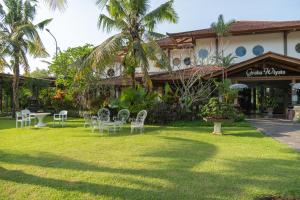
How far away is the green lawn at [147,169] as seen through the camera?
5.65 m

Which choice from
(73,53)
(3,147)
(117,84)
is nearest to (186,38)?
(117,84)

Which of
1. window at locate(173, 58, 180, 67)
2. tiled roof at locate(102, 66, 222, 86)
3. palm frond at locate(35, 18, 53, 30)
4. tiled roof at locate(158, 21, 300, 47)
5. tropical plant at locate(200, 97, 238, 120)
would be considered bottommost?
tropical plant at locate(200, 97, 238, 120)

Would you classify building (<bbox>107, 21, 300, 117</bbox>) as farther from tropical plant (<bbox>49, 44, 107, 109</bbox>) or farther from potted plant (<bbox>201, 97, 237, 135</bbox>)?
potted plant (<bbox>201, 97, 237, 135</bbox>)

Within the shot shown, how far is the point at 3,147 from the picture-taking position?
1023 cm

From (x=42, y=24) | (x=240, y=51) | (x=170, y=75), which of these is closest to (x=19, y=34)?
(x=42, y=24)

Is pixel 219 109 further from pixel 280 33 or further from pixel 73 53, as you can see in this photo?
pixel 73 53

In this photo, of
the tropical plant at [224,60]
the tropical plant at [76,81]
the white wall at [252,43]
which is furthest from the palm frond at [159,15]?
the white wall at [252,43]

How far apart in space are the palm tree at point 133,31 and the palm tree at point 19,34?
5852mm

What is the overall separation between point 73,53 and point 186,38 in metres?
9.06

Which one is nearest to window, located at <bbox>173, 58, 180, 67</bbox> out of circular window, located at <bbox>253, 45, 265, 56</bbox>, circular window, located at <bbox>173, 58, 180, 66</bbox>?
circular window, located at <bbox>173, 58, 180, 66</bbox>

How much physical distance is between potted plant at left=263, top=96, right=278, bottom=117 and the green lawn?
13.5m

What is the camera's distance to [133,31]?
1870cm

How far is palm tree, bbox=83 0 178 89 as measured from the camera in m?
17.7

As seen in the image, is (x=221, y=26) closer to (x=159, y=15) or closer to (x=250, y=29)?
(x=250, y=29)
